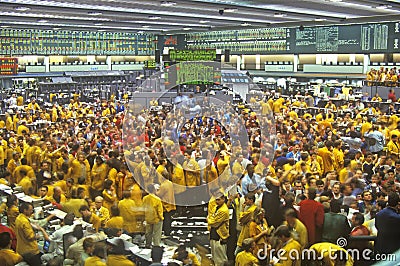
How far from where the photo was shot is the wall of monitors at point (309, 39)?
27.1 m

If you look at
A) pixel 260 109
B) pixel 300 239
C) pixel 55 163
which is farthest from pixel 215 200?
pixel 260 109

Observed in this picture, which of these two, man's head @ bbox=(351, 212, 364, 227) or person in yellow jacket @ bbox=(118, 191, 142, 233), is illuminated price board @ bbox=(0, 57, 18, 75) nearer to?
person in yellow jacket @ bbox=(118, 191, 142, 233)

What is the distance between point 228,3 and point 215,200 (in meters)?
13.8

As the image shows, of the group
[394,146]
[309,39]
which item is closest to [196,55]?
[309,39]

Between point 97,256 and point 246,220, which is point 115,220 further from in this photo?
point 246,220

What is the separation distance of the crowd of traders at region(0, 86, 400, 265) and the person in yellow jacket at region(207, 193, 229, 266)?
0.01m

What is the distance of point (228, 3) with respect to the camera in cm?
1941

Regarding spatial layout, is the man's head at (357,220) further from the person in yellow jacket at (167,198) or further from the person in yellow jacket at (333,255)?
the person in yellow jacket at (167,198)

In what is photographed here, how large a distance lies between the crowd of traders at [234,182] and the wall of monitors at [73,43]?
20.3 meters

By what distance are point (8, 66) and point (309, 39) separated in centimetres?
1805

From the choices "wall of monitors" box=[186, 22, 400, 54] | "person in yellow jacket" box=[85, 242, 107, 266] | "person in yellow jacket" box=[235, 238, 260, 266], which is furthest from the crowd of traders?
"wall of monitors" box=[186, 22, 400, 54]

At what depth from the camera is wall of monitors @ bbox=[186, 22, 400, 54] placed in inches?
1067

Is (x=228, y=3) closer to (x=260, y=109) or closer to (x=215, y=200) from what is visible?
(x=260, y=109)
